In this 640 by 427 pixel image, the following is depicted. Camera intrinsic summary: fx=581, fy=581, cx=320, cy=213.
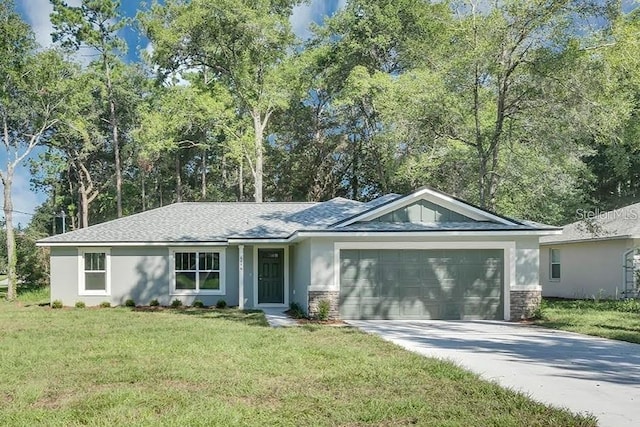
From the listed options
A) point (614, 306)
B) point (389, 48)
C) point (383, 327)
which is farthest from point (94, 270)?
point (389, 48)

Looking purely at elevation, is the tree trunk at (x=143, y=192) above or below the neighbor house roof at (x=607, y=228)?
above

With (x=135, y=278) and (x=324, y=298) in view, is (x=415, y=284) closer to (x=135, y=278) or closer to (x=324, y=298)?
(x=324, y=298)

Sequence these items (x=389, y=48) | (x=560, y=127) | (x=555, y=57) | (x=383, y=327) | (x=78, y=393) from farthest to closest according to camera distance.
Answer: (x=389, y=48)
(x=560, y=127)
(x=555, y=57)
(x=383, y=327)
(x=78, y=393)

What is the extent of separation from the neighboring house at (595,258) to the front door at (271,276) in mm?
10485

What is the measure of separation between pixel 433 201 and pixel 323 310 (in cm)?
426

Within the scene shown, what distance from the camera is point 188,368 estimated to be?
8172 millimetres

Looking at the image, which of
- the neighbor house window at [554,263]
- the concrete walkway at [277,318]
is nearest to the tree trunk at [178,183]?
the concrete walkway at [277,318]

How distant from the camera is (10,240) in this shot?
80.1 ft

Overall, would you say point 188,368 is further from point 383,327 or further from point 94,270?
point 94,270

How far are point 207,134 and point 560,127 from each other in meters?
22.5

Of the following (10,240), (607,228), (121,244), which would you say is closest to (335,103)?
(607,228)

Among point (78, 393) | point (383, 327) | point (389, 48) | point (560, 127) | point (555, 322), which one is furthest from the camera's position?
point (389, 48)

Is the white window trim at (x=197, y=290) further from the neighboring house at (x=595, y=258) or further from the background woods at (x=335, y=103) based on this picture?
the neighboring house at (x=595, y=258)

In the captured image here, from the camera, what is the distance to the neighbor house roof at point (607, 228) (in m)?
20.0
